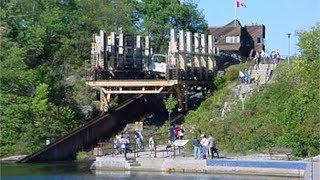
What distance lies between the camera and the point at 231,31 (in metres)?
73.1

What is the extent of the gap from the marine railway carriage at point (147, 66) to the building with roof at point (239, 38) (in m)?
21.0

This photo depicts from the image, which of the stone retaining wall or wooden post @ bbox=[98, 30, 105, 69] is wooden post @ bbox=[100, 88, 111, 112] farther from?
the stone retaining wall

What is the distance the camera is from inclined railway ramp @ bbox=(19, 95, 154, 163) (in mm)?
37406

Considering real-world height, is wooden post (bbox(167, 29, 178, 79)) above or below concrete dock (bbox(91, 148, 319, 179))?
above

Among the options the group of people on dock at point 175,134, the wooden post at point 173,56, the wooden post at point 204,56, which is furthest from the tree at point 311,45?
the wooden post at point 204,56

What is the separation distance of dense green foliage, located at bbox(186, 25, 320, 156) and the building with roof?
29254 millimetres

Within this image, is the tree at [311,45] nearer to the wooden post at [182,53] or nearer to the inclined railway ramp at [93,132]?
the wooden post at [182,53]

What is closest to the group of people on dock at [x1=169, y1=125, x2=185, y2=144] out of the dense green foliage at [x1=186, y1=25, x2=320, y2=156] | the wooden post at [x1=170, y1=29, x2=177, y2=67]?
the dense green foliage at [x1=186, y1=25, x2=320, y2=156]

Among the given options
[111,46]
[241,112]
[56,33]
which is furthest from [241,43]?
[241,112]

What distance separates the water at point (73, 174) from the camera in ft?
88.8

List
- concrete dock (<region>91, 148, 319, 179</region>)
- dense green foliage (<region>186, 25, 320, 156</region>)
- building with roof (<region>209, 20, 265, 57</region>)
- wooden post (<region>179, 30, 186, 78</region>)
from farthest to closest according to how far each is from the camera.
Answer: building with roof (<region>209, 20, 265, 57</region>)
wooden post (<region>179, 30, 186, 78</region>)
dense green foliage (<region>186, 25, 320, 156</region>)
concrete dock (<region>91, 148, 319, 179</region>)

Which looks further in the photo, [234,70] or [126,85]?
[234,70]

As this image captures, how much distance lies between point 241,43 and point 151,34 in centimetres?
1308

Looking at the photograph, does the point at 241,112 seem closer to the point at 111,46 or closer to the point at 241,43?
the point at 111,46
